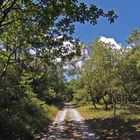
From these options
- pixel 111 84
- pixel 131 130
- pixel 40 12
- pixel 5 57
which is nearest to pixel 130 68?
pixel 111 84

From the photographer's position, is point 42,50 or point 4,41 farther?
point 4,41

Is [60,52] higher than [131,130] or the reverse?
higher

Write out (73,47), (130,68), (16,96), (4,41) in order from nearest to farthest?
(73,47) → (4,41) → (16,96) → (130,68)

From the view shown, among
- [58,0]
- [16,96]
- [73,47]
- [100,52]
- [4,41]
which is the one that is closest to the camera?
[58,0]

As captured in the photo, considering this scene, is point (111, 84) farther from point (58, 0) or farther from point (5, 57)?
point (58, 0)

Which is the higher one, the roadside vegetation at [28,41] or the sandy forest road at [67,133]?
the roadside vegetation at [28,41]

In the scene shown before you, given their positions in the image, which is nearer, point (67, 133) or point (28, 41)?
point (28, 41)

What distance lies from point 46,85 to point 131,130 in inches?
1405

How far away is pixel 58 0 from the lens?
46.6 feet

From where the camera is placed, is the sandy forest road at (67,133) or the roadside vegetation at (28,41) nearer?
the roadside vegetation at (28,41)

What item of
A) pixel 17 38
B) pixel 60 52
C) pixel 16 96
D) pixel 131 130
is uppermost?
pixel 17 38

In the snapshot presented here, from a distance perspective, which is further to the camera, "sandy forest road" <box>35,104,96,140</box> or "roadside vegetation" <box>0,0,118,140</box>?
"sandy forest road" <box>35,104,96,140</box>

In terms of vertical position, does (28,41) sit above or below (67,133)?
above

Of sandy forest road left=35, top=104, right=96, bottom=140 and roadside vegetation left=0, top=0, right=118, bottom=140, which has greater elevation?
roadside vegetation left=0, top=0, right=118, bottom=140
